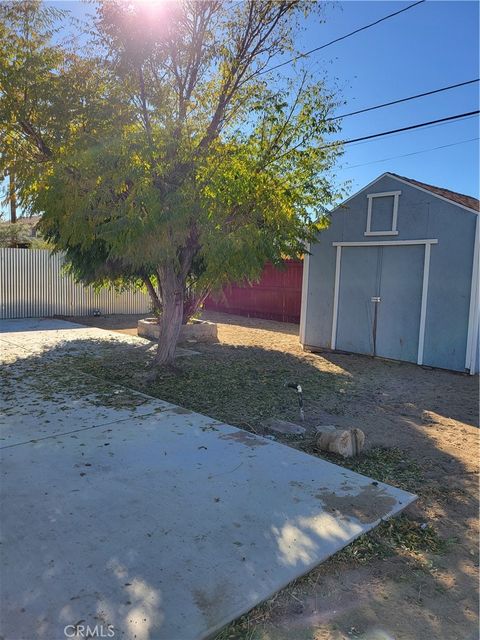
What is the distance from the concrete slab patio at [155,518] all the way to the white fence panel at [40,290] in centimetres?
974

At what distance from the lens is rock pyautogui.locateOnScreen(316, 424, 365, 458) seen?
4.15 m

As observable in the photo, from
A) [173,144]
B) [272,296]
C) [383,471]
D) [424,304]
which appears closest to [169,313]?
[173,144]

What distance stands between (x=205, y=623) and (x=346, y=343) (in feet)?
25.5

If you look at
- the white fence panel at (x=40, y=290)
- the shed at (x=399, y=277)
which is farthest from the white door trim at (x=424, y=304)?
the white fence panel at (x=40, y=290)

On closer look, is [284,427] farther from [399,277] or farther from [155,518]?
[399,277]

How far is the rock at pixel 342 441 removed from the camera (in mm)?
4152

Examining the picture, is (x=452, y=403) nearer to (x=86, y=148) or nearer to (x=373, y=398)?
(x=373, y=398)

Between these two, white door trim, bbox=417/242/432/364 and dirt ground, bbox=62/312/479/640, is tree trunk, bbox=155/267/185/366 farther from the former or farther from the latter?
white door trim, bbox=417/242/432/364

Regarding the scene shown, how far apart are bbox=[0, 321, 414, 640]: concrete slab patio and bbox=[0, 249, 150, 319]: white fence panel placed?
9.74 meters

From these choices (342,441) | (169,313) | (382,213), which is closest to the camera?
(342,441)

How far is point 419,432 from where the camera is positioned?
495cm

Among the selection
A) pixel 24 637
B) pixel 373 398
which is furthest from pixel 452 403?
pixel 24 637

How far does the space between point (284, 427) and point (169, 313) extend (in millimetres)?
3094

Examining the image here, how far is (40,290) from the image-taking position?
1416cm
